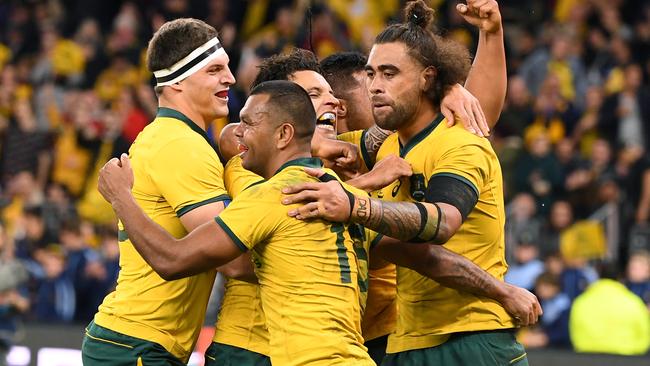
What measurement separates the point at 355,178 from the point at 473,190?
53cm

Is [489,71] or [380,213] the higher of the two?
[489,71]

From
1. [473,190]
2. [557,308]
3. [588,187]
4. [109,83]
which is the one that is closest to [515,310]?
[473,190]

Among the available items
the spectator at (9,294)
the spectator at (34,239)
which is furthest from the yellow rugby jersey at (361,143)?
the spectator at (34,239)

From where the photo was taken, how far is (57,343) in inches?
443

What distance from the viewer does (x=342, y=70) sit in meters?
6.34

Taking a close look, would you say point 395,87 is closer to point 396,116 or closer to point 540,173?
point 396,116

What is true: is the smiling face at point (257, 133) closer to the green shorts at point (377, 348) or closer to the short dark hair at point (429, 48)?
the short dark hair at point (429, 48)

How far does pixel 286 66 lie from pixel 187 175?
0.98 meters

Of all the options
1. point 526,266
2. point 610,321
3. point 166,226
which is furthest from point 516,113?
point 166,226

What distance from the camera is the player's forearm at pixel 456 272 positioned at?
5086 millimetres

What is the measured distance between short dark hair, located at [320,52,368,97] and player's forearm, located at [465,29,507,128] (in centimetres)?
74

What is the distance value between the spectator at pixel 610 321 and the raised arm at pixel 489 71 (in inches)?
186

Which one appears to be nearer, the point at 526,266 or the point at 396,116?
the point at 396,116

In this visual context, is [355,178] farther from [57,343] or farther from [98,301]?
[98,301]
